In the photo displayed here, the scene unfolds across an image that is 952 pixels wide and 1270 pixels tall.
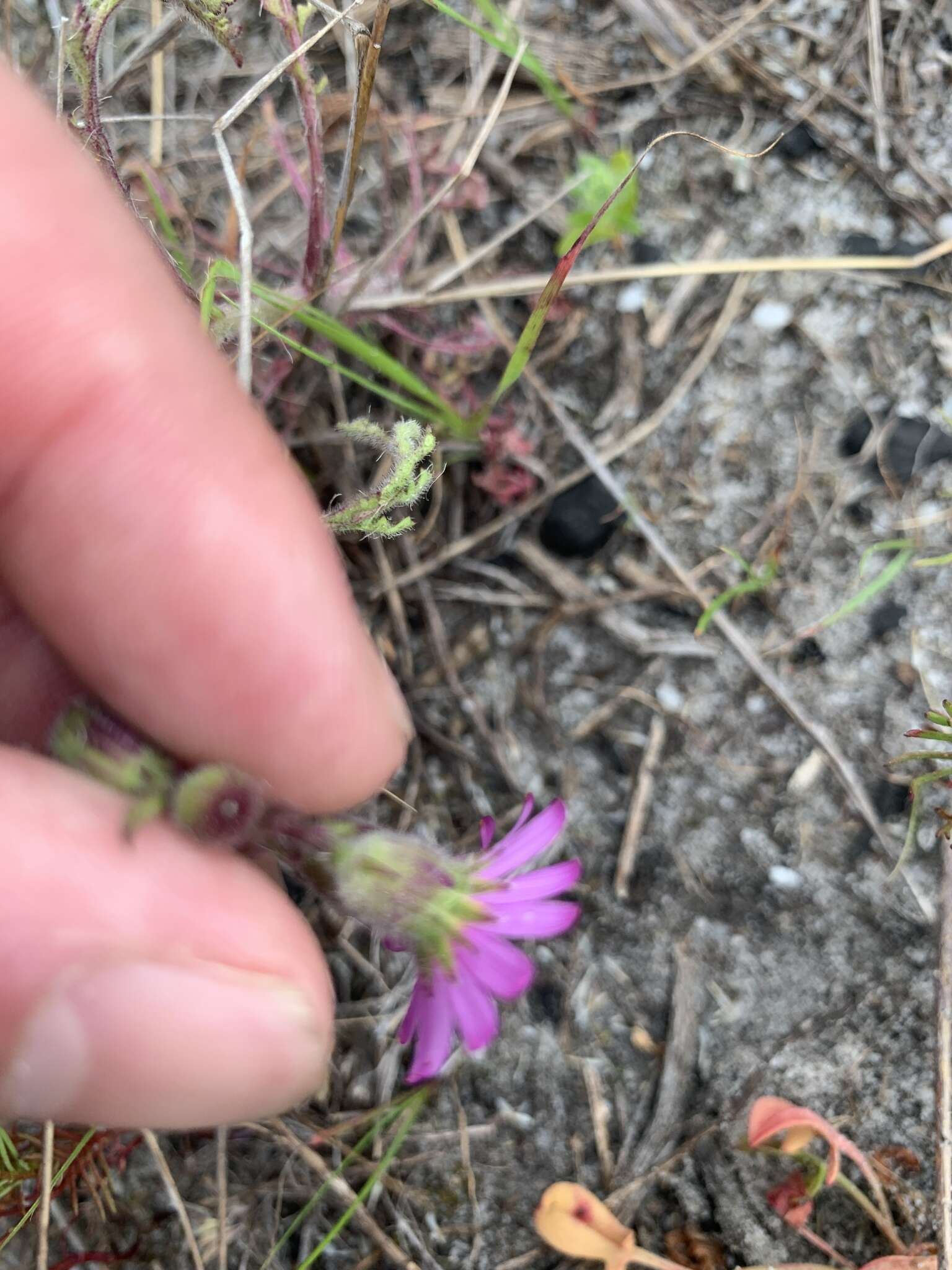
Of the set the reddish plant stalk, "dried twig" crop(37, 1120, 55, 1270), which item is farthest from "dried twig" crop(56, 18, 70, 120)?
"dried twig" crop(37, 1120, 55, 1270)

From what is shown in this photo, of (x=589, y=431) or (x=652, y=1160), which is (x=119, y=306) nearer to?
(x=589, y=431)

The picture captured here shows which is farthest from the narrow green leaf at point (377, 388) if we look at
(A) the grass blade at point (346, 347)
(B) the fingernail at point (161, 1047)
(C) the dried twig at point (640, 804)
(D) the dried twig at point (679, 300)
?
(B) the fingernail at point (161, 1047)

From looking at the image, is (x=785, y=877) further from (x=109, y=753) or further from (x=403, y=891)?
(x=109, y=753)

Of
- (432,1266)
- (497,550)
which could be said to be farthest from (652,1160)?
(497,550)

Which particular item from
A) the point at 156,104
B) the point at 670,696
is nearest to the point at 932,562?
the point at 670,696

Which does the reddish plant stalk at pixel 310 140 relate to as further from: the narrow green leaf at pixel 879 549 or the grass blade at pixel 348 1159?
the grass blade at pixel 348 1159

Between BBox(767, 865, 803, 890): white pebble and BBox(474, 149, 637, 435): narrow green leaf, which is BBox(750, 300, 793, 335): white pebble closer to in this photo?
BBox(474, 149, 637, 435): narrow green leaf

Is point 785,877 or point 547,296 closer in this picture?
point 547,296
